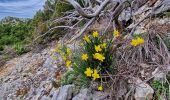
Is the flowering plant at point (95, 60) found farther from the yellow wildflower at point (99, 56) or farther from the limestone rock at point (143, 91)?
the limestone rock at point (143, 91)

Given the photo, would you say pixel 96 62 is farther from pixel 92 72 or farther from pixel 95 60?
pixel 92 72

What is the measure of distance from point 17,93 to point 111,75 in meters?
1.96

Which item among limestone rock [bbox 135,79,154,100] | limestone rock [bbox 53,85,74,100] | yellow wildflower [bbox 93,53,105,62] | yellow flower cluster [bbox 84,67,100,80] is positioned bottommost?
limestone rock [bbox 53,85,74,100]

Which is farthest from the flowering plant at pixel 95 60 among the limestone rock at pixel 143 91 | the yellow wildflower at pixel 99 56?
the limestone rock at pixel 143 91

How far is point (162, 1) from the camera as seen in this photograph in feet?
16.9

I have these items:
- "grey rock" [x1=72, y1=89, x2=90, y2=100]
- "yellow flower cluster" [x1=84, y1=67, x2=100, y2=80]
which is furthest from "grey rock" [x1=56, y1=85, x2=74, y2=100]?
"yellow flower cluster" [x1=84, y1=67, x2=100, y2=80]

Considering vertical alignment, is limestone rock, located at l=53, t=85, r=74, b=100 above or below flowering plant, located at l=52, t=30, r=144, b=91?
below

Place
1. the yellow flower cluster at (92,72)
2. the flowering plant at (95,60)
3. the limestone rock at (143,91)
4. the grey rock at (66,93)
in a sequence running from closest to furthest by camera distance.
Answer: the limestone rock at (143,91)
the yellow flower cluster at (92,72)
the flowering plant at (95,60)
the grey rock at (66,93)

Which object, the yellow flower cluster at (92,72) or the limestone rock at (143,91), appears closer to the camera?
the limestone rock at (143,91)

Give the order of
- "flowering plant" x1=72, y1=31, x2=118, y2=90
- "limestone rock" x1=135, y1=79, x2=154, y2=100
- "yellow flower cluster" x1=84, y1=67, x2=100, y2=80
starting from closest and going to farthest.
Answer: "limestone rock" x1=135, y1=79, x2=154, y2=100 → "yellow flower cluster" x1=84, y1=67, x2=100, y2=80 → "flowering plant" x1=72, y1=31, x2=118, y2=90

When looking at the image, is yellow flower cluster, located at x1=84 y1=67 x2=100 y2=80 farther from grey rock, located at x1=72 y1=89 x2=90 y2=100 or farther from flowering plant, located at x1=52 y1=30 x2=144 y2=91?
grey rock, located at x1=72 y1=89 x2=90 y2=100

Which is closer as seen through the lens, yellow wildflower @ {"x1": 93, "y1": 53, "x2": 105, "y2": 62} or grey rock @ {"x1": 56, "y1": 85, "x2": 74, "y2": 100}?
yellow wildflower @ {"x1": 93, "y1": 53, "x2": 105, "y2": 62}

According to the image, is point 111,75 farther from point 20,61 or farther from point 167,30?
point 20,61

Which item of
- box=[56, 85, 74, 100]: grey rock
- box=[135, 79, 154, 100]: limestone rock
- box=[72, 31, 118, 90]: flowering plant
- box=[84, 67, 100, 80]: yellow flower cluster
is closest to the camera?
box=[135, 79, 154, 100]: limestone rock
